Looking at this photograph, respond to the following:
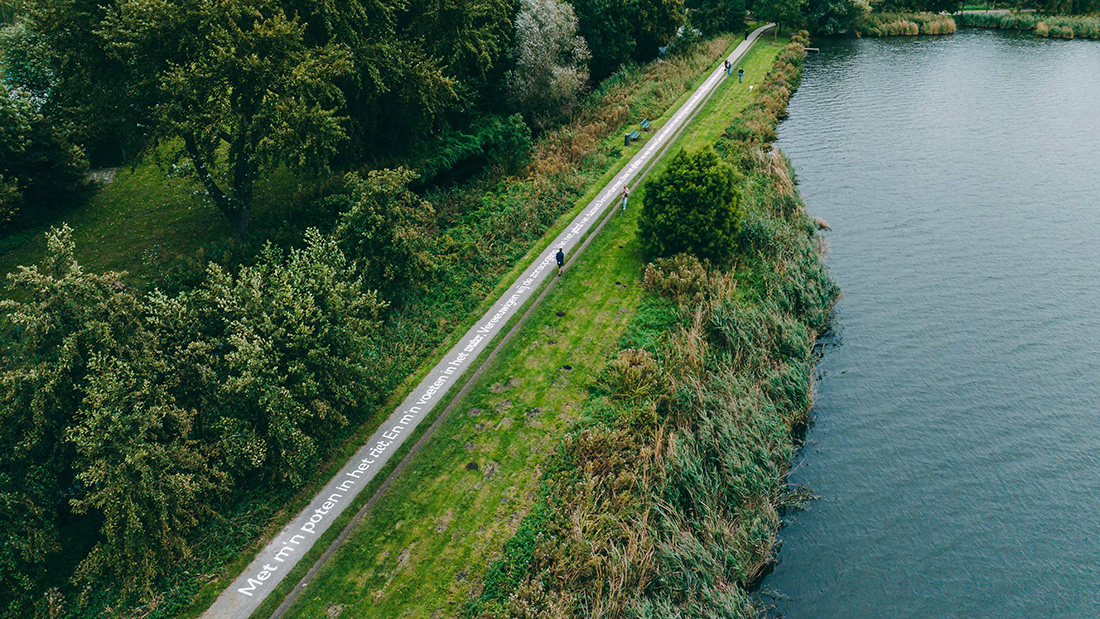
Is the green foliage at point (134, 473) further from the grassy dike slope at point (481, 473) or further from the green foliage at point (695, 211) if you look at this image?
the green foliage at point (695, 211)

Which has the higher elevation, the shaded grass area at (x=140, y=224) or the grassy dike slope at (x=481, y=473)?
the shaded grass area at (x=140, y=224)

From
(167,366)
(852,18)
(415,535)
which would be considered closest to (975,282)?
(415,535)

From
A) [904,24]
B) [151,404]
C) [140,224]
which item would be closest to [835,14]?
[904,24]

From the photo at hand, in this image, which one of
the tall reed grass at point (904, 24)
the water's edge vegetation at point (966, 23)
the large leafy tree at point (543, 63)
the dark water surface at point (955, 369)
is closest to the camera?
the dark water surface at point (955, 369)

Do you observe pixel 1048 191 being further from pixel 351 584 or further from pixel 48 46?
pixel 48 46

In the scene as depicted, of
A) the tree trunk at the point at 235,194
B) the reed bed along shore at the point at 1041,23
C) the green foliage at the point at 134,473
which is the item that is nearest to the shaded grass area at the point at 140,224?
the tree trunk at the point at 235,194

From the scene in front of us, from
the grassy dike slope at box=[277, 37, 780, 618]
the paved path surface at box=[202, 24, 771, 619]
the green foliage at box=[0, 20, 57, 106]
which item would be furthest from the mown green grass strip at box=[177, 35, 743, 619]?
the green foliage at box=[0, 20, 57, 106]
